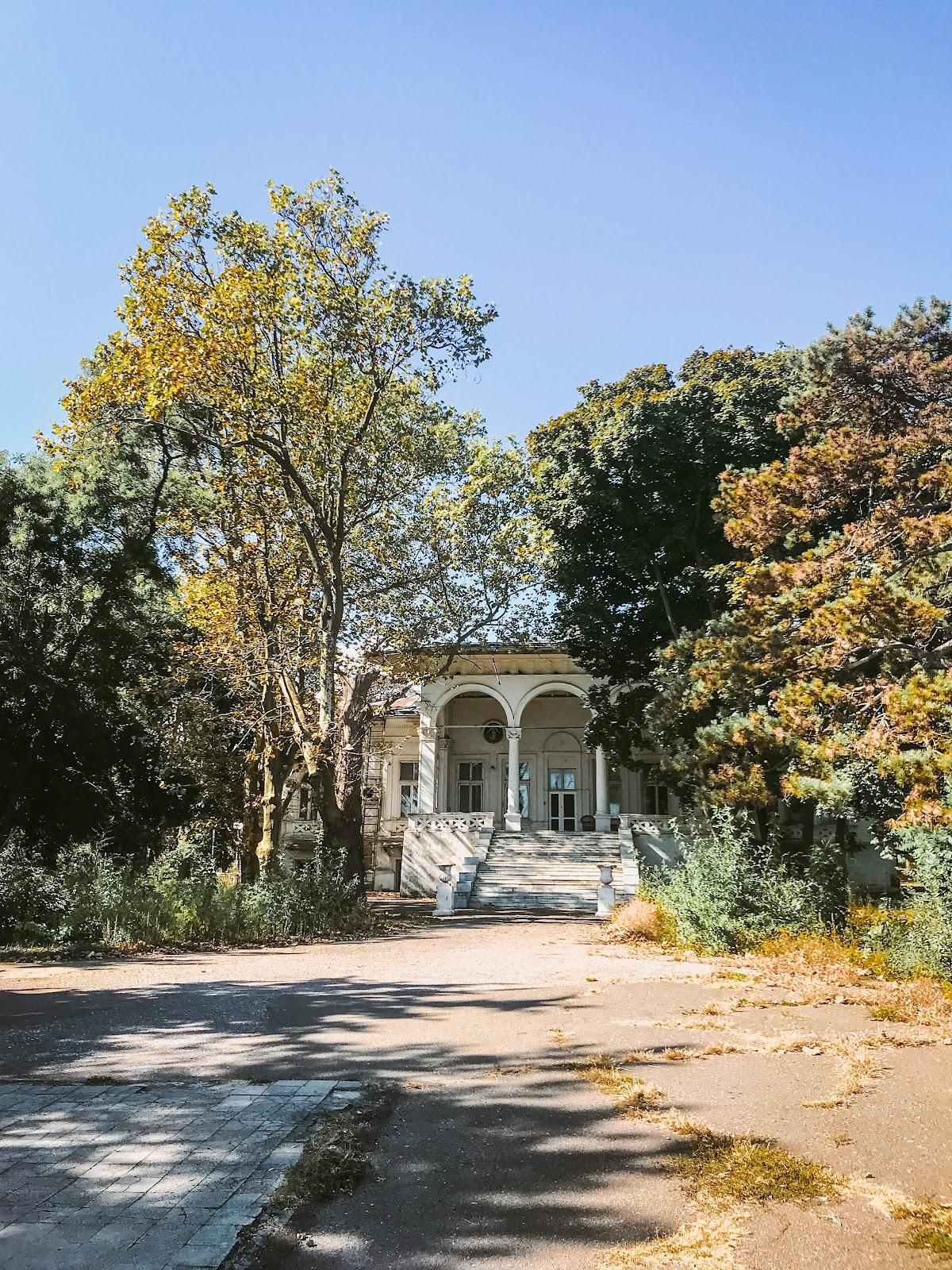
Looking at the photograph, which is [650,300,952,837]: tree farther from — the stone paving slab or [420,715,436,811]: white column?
[420,715,436,811]: white column

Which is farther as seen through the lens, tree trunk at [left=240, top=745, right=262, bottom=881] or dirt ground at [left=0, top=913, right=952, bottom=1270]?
tree trunk at [left=240, top=745, right=262, bottom=881]

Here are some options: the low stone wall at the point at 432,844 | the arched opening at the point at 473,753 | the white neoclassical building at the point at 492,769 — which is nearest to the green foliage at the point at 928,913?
the white neoclassical building at the point at 492,769

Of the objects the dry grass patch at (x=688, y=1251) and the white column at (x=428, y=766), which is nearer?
the dry grass patch at (x=688, y=1251)

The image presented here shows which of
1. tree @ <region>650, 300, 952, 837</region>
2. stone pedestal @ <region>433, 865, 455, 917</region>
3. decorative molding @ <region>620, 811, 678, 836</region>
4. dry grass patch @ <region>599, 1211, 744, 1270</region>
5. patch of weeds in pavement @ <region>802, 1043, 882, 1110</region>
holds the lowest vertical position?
stone pedestal @ <region>433, 865, 455, 917</region>

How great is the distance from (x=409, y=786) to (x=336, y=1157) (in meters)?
32.7

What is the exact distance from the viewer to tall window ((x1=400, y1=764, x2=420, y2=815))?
36.2 m

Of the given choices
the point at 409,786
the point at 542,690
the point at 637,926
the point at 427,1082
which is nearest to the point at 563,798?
the point at 542,690

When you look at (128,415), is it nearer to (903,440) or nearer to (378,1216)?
(903,440)

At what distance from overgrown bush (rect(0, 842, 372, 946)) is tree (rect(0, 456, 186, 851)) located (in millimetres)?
5634

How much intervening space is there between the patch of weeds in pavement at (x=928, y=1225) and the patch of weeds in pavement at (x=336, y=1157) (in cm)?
218

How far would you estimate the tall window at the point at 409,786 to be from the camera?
36.2 metres

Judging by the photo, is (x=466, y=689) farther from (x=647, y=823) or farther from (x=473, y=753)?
(x=647, y=823)

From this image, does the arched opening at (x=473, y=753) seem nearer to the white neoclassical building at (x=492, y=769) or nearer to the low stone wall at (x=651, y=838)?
the white neoclassical building at (x=492, y=769)

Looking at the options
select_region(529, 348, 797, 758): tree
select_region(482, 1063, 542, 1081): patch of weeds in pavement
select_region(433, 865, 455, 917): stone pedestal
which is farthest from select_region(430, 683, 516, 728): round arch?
select_region(482, 1063, 542, 1081): patch of weeds in pavement
